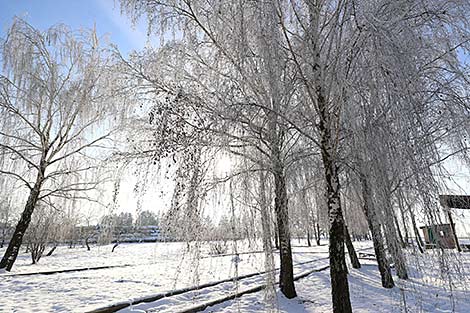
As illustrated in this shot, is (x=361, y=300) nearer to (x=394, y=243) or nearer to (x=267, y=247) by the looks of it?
(x=267, y=247)

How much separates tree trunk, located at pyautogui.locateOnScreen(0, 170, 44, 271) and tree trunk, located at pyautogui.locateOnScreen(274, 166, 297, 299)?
7.98m

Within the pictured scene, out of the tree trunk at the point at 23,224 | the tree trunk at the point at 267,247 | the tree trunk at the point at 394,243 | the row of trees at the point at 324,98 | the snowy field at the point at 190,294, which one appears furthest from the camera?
the tree trunk at the point at 23,224

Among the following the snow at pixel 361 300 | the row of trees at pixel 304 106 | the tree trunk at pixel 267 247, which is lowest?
the snow at pixel 361 300

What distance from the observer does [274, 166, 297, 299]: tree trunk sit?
4855 millimetres

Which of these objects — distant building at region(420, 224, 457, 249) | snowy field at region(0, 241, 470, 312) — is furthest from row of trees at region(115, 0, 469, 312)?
snowy field at region(0, 241, 470, 312)

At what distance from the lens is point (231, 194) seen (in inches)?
159

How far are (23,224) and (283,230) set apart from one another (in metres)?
8.37

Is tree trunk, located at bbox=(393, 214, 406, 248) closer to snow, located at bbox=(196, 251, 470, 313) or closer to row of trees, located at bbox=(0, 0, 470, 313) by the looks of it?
row of trees, located at bbox=(0, 0, 470, 313)

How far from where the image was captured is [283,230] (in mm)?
6020

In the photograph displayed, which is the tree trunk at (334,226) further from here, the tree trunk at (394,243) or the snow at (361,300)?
the snow at (361,300)

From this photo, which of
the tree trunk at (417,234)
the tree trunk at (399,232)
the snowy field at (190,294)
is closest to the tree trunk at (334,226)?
the snowy field at (190,294)

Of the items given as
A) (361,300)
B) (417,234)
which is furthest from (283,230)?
(417,234)

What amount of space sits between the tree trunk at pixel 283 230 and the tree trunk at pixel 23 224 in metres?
7.98

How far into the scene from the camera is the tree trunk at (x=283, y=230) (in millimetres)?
4855
